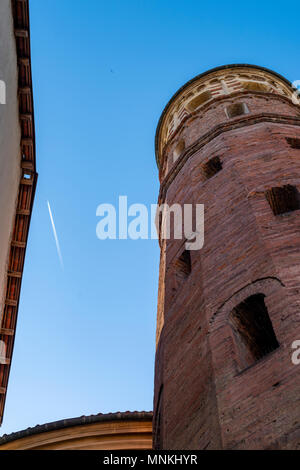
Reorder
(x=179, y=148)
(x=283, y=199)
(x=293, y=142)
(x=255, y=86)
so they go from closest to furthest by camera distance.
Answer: (x=283, y=199) < (x=293, y=142) < (x=179, y=148) < (x=255, y=86)

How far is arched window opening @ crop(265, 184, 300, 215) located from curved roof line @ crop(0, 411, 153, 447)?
210 inches

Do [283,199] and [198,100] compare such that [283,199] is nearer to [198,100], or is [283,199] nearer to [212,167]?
[212,167]

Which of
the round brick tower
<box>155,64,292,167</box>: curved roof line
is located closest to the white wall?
the round brick tower

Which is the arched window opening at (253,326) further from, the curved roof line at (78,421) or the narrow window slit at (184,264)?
the curved roof line at (78,421)

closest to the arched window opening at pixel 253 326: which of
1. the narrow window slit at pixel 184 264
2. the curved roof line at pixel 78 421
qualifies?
the narrow window slit at pixel 184 264

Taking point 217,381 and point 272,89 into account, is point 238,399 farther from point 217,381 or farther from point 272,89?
point 272,89

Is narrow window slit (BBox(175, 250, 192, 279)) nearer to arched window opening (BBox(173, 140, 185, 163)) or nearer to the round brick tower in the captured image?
the round brick tower

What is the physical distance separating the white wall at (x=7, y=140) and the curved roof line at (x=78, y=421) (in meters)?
2.83

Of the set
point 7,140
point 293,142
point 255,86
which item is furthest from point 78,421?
point 255,86

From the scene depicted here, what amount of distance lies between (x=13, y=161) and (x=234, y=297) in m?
6.55

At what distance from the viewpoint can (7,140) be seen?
1258 cm
